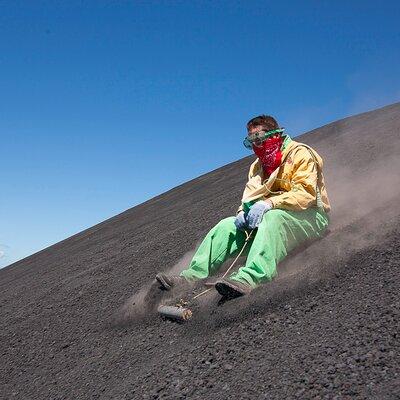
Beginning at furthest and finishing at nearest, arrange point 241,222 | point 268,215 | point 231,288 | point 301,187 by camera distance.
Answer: point 241,222
point 301,187
point 268,215
point 231,288

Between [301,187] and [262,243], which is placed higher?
[301,187]

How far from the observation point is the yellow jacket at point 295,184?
3.89 meters

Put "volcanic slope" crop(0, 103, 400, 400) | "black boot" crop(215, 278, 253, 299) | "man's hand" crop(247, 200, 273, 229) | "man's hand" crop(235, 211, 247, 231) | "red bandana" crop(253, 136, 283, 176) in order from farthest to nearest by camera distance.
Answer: "red bandana" crop(253, 136, 283, 176), "man's hand" crop(235, 211, 247, 231), "man's hand" crop(247, 200, 273, 229), "black boot" crop(215, 278, 253, 299), "volcanic slope" crop(0, 103, 400, 400)

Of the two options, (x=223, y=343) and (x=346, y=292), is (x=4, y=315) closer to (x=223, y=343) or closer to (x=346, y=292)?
(x=223, y=343)

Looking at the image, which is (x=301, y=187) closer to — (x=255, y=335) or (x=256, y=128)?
(x=256, y=128)

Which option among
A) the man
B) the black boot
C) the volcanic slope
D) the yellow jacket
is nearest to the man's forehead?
the man

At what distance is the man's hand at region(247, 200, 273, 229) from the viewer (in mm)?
3844

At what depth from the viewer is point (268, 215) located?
12.5 ft

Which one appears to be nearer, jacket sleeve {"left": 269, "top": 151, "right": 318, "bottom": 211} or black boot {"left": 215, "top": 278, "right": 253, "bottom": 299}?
black boot {"left": 215, "top": 278, "right": 253, "bottom": 299}

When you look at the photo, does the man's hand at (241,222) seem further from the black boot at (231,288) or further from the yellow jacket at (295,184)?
the black boot at (231,288)

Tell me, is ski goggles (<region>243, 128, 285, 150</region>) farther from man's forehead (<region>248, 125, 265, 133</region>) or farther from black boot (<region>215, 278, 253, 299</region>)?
black boot (<region>215, 278, 253, 299</region>)

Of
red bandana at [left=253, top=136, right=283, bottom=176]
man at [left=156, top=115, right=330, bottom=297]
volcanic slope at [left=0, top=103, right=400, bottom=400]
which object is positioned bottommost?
volcanic slope at [left=0, top=103, right=400, bottom=400]

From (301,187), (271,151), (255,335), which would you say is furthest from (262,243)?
(271,151)

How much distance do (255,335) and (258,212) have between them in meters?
1.06
